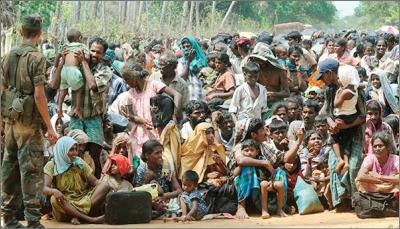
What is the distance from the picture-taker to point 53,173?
790 cm

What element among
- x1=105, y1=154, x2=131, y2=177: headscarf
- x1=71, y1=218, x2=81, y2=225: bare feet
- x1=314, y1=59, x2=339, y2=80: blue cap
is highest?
x1=314, y1=59, x2=339, y2=80: blue cap

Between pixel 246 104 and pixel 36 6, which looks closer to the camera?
pixel 246 104

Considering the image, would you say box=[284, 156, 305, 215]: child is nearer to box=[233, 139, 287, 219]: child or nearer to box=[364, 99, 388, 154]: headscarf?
box=[233, 139, 287, 219]: child

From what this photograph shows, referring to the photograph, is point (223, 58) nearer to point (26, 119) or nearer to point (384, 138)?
point (384, 138)

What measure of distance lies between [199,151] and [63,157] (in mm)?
1523

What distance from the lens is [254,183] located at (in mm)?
8312

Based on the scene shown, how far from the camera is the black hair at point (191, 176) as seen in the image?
8406 mm

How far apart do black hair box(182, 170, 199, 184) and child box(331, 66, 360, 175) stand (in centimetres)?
136

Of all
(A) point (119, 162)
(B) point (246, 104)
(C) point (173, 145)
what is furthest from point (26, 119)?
(B) point (246, 104)

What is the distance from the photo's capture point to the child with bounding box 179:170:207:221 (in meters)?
8.16

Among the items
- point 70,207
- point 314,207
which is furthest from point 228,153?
point 70,207

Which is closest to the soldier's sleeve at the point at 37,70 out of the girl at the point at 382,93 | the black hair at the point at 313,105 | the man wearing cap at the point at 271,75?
the black hair at the point at 313,105

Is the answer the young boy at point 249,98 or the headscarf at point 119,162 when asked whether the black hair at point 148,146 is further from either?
the young boy at point 249,98

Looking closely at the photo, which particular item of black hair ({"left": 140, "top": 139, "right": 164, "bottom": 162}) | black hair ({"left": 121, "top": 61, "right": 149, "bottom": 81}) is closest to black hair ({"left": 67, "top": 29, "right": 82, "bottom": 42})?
black hair ({"left": 121, "top": 61, "right": 149, "bottom": 81})
